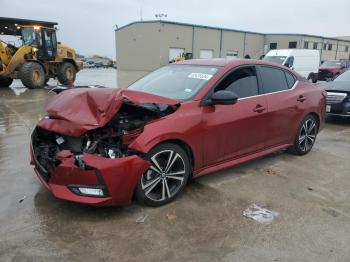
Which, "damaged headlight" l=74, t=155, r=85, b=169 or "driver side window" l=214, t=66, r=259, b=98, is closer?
"damaged headlight" l=74, t=155, r=85, b=169

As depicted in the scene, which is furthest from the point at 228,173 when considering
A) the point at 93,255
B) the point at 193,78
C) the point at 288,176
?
the point at 93,255

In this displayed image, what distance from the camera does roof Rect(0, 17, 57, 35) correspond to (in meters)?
16.1

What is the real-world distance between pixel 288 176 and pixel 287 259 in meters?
1.98

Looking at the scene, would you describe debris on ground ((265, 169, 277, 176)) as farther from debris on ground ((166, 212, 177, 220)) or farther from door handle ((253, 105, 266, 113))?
debris on ground ((166, 212, 177, 220))

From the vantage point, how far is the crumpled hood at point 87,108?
326 centimetres

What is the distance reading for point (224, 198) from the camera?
3863 millimetres

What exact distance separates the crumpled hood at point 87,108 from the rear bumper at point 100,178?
308 mm

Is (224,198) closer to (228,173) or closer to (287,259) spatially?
(228,173)

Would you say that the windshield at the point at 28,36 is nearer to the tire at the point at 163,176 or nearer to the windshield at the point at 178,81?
the windshield at the point at 178,81

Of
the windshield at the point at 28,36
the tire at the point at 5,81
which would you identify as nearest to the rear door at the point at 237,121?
the windshield at the point at 28,36

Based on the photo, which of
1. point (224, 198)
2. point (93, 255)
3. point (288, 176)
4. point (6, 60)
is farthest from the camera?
point (6, 60)

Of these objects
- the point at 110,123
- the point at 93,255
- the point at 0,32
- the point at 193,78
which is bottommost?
the point at 93,255

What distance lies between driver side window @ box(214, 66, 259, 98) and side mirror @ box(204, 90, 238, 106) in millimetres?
214

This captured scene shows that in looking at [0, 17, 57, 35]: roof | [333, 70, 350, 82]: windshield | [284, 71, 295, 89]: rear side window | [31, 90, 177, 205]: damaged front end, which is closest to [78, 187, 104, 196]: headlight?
[31, 90, 177, 205]: damaged front end
